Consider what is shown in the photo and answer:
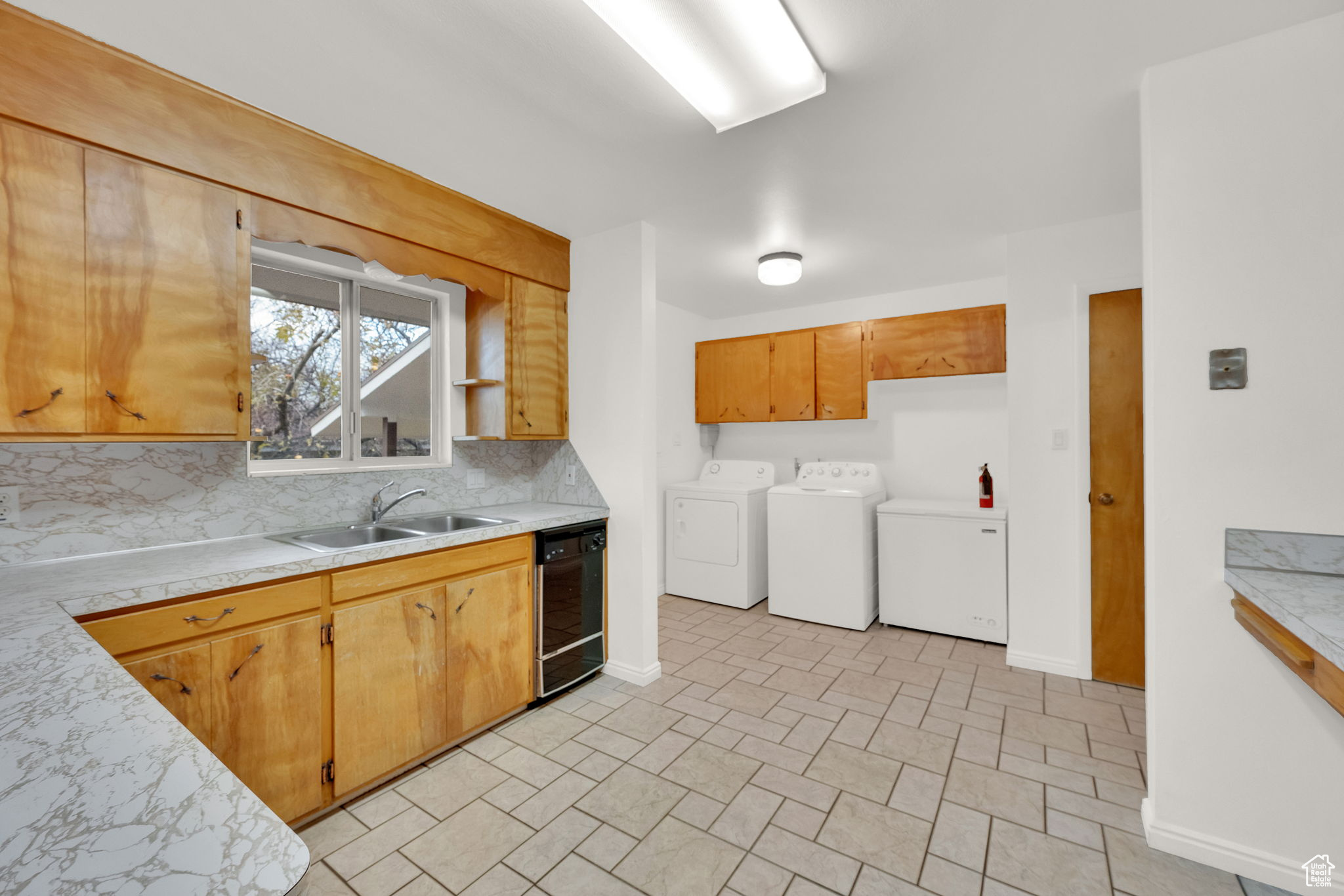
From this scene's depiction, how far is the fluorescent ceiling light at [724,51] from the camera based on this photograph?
4.53 ft

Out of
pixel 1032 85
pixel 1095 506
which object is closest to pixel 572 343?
pixel 1032 85

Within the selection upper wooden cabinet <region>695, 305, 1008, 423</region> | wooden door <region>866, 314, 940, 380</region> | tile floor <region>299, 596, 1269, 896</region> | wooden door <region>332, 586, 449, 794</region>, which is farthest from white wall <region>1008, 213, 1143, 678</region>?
wooden door <region>332, 586, 449, 794</region>

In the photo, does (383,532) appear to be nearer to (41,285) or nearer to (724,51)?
(41,285)

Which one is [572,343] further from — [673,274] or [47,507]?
[47,507]

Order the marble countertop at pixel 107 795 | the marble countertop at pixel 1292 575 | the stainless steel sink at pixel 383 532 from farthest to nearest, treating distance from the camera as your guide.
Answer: the stainless steel sink at pixel 383 532, the marble countertop at pixel 1292 575, the marble countertop at pixel 107 795

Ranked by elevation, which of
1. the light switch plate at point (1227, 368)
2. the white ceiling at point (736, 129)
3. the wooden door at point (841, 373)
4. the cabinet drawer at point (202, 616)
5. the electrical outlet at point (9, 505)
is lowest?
the cabinet drawer at point (202, 616)

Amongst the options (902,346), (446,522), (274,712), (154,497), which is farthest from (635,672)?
(902,346)

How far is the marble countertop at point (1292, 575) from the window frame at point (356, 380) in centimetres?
297

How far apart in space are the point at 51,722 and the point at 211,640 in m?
1.01

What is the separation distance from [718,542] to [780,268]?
6.50ft

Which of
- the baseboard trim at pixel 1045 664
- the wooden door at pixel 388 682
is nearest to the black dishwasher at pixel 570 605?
the wooden door at pixel 388 682

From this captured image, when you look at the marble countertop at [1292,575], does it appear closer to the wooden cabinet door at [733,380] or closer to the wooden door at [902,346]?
the wooden door at [902,346]

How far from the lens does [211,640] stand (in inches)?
62.7

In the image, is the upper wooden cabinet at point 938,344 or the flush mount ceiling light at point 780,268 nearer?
the flush mount ceiling light at point 780,268
